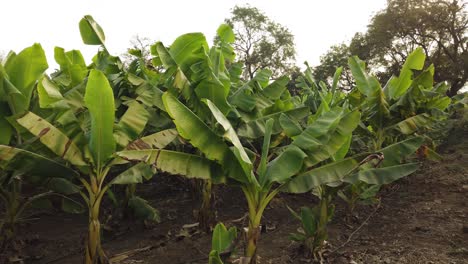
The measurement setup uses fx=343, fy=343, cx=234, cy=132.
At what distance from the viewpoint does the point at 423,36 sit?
76.2 feet

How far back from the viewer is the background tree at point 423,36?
22.1 meters

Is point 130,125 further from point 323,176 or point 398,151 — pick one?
point 398,151

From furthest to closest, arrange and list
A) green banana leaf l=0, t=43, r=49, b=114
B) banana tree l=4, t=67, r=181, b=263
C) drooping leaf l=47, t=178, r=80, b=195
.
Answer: drooping leaf l=47, t=178, r=80, b=195, green banana leaf l=0, t=43, r=49, b=114, banana tree l=4, t=67, r=181, b=263

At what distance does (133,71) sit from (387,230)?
19.5 feet

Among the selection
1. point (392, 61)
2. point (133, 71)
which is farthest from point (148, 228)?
point (392, 61)

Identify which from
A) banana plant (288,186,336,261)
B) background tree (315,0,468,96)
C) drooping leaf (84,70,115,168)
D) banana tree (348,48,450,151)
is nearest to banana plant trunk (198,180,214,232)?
banana plant (288,186,336,261)

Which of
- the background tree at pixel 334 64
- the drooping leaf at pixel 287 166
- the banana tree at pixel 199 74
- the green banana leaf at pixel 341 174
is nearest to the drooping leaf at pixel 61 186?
the banana tree at pixel 199 74

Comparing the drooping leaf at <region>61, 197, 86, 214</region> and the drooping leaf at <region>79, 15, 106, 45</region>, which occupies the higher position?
the drooping leaf at <region>79, 15, 106, 45</region>

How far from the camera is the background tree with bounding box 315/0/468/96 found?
22094 millimetres

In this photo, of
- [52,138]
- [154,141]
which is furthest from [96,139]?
[154,141]

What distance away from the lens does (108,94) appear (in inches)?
154

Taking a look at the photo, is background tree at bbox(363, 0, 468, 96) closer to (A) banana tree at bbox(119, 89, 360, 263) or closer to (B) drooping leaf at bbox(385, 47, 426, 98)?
(B) drooping leaf at bbox(385, 47, 426, 98)

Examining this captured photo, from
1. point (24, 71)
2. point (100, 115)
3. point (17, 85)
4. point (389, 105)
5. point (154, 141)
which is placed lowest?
point (389, 105)

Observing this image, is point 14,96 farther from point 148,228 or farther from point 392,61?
point 392,61
